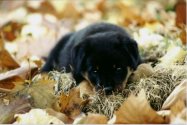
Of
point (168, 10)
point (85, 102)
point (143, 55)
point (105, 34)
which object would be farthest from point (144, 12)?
point (85, 102)

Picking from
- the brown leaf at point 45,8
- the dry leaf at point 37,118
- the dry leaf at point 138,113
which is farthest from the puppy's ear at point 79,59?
the brown leaf at point 45,8

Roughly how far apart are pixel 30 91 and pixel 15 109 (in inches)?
8.5

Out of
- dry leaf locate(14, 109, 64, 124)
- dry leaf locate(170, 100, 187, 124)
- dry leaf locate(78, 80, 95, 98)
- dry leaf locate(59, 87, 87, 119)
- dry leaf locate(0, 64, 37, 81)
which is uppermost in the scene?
dry leaf locate(170, 100, 187, 124)

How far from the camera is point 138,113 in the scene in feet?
9.49

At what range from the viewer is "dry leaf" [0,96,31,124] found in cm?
336

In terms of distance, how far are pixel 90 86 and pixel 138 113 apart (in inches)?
54.0

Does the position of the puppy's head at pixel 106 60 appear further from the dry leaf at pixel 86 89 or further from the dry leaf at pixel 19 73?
the dry leaf at pixel 19 73

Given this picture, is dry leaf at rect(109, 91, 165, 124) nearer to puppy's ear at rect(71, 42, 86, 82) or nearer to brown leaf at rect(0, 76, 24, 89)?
brown leaf at rect(0, 76, 24, 89)

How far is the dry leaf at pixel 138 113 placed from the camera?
2875 millimetres

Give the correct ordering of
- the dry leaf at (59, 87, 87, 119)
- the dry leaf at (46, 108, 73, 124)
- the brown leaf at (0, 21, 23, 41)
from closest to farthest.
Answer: the dry leaf at (46, 108, 73, 124) → the dry leaf at (59, 87, 87, 119) → the brown leaf at (0, 21, 23, 41)

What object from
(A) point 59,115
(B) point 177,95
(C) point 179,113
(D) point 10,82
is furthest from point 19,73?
(C) point 179,113

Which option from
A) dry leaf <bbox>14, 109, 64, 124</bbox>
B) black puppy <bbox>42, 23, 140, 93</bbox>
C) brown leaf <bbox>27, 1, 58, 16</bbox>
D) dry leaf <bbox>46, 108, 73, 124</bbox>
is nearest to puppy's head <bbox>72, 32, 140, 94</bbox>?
black puppy <bbox>42, 23, 140, 93</bbox>

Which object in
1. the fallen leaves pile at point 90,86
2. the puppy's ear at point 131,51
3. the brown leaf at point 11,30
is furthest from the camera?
the brown leaf at point 11,30

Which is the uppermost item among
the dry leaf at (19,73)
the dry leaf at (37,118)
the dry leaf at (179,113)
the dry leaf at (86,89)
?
the dry leaf at (179,113)
